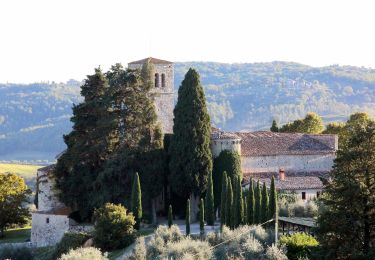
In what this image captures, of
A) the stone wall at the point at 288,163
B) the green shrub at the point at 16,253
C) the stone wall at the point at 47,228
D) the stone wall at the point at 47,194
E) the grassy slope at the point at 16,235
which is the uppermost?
the stone wall at the point at 288,163

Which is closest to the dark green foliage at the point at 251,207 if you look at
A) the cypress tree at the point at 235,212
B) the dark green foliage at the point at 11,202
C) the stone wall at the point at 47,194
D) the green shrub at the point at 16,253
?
the cypress tree at the point at 235,212

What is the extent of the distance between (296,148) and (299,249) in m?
23.2

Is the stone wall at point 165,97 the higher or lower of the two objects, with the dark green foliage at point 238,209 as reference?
higher

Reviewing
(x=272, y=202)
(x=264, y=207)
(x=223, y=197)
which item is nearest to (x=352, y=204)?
(x=272, y=202)

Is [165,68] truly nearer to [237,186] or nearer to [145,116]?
[145,116]

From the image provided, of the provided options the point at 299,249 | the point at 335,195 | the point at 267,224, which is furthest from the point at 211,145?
the point at 335,195

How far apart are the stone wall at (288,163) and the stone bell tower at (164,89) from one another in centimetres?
673

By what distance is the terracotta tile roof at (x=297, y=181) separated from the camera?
57.4 m

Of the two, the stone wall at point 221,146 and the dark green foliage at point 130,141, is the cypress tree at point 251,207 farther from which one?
the stone wall at point 221,146

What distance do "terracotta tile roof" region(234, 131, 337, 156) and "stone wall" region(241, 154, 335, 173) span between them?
380 millimetres

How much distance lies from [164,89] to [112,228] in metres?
16.7

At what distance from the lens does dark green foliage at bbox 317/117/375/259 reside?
32406mm

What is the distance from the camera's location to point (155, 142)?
57.6 m

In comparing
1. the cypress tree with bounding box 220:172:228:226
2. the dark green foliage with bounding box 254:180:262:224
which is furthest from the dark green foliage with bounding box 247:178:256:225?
the cypress tree with bounding box 220:172:228:226
